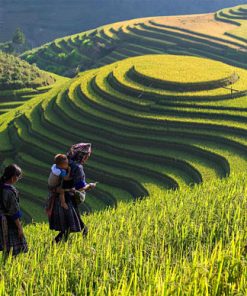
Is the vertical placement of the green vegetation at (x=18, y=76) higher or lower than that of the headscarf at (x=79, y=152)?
lower

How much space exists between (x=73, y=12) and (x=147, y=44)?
294 ft

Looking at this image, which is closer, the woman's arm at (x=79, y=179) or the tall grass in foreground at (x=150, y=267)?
the tall grass in foreground at (x=150, y=267)

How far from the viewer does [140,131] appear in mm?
29594

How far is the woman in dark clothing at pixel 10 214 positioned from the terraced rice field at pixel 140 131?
16.8m

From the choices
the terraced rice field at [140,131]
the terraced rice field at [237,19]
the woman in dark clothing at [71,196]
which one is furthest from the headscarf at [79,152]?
the terraced rice field at [237,19]

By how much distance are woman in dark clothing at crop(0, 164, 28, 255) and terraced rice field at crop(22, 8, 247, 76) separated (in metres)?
52.3

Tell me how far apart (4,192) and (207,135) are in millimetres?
22133

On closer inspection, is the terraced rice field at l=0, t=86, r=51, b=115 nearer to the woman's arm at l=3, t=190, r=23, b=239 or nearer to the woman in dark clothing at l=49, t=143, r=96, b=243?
the woman in dark clothing at l=49, t=143, r=96, b=243

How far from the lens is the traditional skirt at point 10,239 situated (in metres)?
7.49

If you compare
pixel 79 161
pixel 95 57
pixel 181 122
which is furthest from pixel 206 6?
pixel 79 161

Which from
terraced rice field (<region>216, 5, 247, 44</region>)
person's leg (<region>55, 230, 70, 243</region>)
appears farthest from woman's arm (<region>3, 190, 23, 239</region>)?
terraced rice field (<region>216, 5, 247, 44</region>)

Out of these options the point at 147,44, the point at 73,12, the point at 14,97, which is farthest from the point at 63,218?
the point at 73,12

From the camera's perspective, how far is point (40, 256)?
6.84m

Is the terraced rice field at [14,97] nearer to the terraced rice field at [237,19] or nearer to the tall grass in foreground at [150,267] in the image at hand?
the terraced rice field at [237,19]
